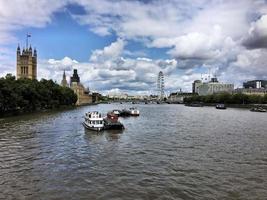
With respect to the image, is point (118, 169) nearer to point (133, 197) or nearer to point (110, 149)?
point (133, 197)

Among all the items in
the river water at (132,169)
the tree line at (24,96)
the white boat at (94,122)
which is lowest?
the river water at (132,169)

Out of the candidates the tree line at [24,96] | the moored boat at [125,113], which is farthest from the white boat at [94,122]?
the moored boat at [125,113]

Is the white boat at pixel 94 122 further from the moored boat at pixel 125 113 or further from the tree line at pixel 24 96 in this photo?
the moored boat at pixel 125 113

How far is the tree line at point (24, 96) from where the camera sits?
9553 cm

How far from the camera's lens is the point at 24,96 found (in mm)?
117312

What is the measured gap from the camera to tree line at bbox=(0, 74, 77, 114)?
313ft

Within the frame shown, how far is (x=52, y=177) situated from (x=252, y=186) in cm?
1497

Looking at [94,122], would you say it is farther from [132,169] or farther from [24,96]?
[24,96]

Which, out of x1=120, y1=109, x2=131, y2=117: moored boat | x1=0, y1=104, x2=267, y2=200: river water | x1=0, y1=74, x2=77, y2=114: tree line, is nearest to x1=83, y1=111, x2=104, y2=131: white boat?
x1=0, y1=104, x2=267, y2=200: river water

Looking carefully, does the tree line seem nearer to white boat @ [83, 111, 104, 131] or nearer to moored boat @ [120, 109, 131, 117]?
moored boat @ [120, 109, 131, 117]

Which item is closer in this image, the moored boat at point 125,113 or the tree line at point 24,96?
the tree line at point 24,96

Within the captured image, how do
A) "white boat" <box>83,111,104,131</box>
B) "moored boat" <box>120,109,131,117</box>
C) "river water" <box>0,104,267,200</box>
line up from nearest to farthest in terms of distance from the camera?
"river water" <box>0,104,267,200</box> → "white boat" <box>83,111,104,131</box> → "moored boat" <box>120,109,131,117</box>

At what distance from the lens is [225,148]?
4662 cm

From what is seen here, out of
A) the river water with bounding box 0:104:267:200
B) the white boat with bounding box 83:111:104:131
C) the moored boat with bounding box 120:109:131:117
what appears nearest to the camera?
the river water with bounding box 0:104:267:200
